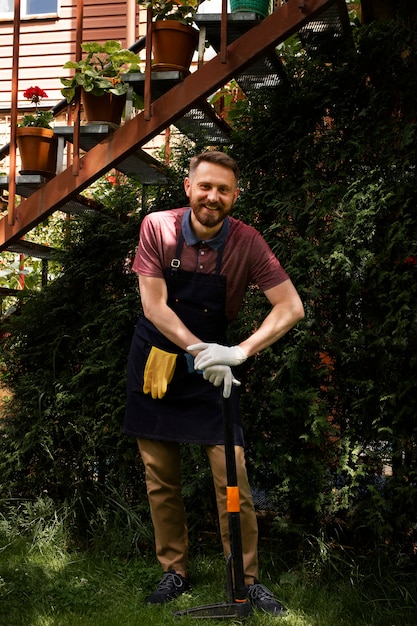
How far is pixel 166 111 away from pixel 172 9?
2.21ft

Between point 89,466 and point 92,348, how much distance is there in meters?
0.72

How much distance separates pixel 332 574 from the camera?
3.65m

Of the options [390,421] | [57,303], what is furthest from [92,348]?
[390,421]

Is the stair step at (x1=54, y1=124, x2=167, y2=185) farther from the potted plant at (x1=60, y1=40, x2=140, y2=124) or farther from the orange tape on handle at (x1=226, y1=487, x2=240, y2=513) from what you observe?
the orange tape on handle at (x1=226, y1=487, x2=240, y2=513)

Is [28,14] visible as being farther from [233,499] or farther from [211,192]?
[233,499]

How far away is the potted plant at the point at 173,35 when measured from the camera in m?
4.07

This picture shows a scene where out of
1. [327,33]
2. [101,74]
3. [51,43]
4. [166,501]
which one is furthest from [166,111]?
[51,43]

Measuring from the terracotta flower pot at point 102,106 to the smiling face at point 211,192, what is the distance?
1.21 metres

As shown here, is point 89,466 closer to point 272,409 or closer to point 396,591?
point 272,409

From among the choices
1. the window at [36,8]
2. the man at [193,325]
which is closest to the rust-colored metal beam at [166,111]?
the man at [193,325]

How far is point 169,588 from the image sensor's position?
11.3ft

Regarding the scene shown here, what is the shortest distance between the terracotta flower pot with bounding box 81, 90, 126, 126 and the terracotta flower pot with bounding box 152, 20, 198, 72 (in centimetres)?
33

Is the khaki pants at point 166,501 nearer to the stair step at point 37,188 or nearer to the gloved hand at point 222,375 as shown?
the gloved hand at point 222,375

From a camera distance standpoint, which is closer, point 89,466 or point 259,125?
point 259,125
